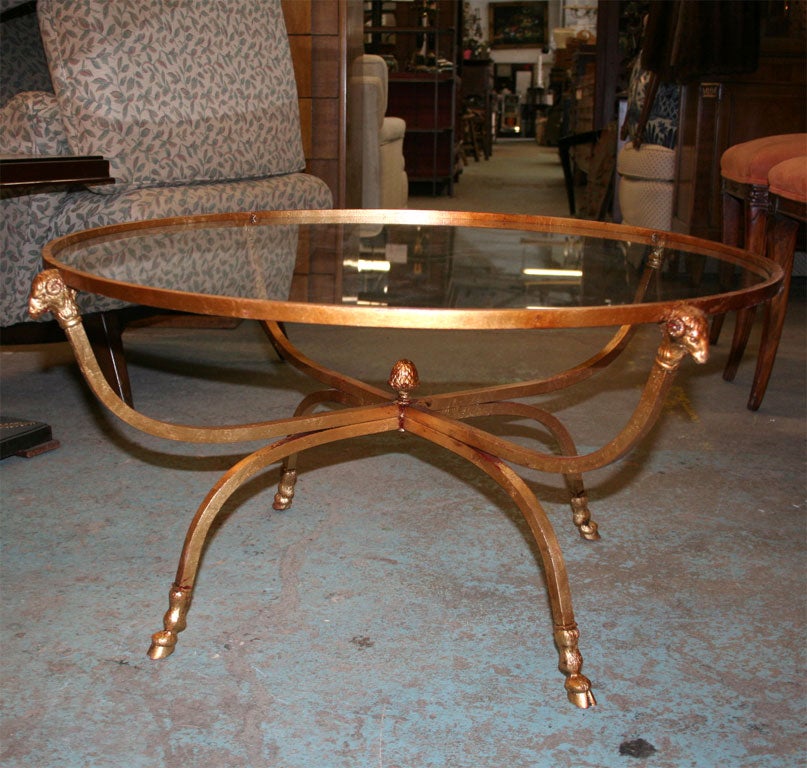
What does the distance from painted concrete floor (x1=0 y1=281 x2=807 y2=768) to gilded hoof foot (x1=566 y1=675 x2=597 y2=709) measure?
1cm

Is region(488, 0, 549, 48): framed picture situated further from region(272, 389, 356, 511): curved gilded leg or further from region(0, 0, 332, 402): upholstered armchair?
region(272, 389, 356, 511): curved gilded leg

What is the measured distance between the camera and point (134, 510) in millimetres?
1622

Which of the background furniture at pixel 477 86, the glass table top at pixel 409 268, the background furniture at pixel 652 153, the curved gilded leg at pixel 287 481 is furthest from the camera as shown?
the background furniture at pixel 477 86

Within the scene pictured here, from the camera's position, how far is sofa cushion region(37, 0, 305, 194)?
2029mm

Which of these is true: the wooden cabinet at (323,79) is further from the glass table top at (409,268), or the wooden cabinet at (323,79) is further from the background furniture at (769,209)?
the glass table top at (409,268)

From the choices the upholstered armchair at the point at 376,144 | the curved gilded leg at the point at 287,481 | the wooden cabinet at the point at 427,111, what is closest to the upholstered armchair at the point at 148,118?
the curved gilded leg at the point at 287,481

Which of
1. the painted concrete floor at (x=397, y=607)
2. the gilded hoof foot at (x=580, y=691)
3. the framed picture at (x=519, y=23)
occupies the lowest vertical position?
the painted concrete floor at (x=397, y=607)

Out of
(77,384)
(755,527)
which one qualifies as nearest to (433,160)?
(77,384)

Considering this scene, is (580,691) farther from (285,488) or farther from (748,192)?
(748,192)

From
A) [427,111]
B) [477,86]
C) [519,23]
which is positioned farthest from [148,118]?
[519,23]

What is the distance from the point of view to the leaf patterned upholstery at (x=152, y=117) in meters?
1.99

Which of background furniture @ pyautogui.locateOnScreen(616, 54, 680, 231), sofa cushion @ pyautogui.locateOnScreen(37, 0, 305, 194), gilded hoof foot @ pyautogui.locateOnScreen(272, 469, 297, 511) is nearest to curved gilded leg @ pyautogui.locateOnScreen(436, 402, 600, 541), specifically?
gilded hoof foot @ pyautogui.locateOnScreen(272, 469, 297, 511)

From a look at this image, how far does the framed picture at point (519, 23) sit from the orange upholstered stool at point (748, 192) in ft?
57.0

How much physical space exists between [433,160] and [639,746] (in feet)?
20.5
